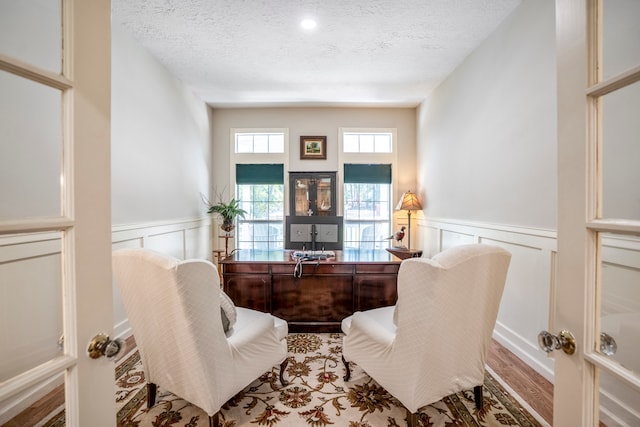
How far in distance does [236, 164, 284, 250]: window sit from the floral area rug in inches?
124

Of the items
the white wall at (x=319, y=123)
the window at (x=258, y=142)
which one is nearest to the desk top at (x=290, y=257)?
the white wall at (x=319, y=123)

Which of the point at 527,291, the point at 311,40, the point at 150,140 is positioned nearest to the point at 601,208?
the point at 527,291

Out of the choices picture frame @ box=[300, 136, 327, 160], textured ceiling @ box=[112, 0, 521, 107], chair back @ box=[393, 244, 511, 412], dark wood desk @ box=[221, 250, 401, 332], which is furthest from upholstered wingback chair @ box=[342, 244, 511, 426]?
picture frame @ box=[300, 136, 327, 160]

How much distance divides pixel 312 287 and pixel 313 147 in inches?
118

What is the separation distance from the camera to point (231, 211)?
4.39 m

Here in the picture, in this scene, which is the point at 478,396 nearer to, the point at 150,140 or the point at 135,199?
the point at 135,199

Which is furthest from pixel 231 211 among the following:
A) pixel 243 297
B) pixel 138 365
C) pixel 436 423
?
pixel 436 423

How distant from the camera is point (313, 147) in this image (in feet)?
16.4

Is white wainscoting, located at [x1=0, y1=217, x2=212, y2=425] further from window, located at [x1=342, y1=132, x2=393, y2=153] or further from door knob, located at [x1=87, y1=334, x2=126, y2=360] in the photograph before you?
window, located at [x1=342, y1=132, x2=393, y2=153]

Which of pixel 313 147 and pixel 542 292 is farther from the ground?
pixel 313 147

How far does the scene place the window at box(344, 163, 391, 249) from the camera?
503cm

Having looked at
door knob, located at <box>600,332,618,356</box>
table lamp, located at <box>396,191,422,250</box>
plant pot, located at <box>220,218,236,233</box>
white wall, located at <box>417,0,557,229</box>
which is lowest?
door knob, located at <box>600,332,618,356</box>

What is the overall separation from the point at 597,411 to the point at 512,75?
104 inches

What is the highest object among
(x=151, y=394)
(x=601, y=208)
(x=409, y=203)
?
(x=409, y=203)
